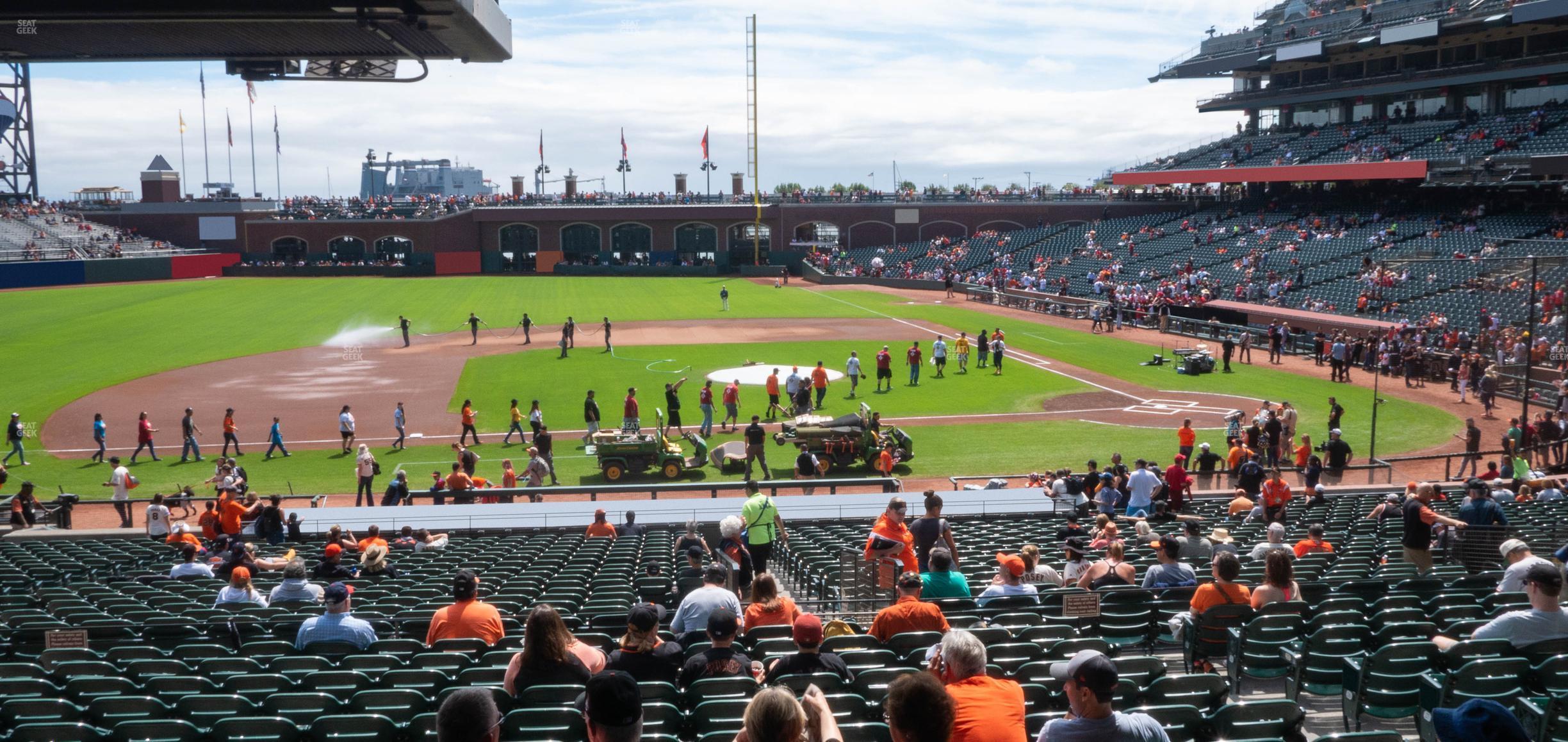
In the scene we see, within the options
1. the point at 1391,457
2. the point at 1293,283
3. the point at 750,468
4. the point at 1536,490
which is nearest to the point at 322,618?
the point at 750,468

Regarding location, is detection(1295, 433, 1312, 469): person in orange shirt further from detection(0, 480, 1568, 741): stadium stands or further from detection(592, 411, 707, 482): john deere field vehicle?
detection(592, 411, 707, 482): john deere field vehicle

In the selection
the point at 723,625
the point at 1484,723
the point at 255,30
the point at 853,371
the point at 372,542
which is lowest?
the point at 372,542

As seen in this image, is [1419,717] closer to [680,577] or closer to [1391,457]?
[680,577]

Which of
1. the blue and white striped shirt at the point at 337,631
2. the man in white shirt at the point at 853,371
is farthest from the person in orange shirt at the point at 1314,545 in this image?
the man in white shirt at the point at 853,371

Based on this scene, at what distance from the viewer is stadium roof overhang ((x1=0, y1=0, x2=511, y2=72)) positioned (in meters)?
7.48

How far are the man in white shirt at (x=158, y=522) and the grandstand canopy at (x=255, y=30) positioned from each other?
1206 cm

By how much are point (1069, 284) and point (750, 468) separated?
42.2m

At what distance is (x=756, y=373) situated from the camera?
1484 inches

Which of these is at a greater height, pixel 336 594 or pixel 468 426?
pixel 336 594

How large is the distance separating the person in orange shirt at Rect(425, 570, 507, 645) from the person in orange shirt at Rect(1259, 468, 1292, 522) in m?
12.2

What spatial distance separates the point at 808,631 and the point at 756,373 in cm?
3096

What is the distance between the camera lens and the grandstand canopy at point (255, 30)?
294 inches

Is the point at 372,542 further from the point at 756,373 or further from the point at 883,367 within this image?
the point at 756,373

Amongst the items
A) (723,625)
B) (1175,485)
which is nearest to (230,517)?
(723,625)
